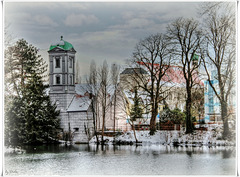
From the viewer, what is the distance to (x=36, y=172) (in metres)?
13.3

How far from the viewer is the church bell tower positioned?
19.3 metres

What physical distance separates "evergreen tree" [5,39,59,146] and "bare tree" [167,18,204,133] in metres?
5.31

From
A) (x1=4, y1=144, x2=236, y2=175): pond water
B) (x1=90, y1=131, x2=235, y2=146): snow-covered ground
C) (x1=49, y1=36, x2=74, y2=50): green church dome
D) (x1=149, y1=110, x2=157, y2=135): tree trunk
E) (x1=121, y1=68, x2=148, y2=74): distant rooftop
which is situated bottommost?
(x1=4, y1=144, x2=236, y2=175): pond water

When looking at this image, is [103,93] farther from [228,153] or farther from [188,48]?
[228,153]

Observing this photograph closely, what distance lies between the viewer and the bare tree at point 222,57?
44.8ft

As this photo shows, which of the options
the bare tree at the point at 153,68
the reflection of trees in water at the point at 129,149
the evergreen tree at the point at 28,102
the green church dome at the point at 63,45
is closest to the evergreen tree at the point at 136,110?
the bare tree at the point at 153,68

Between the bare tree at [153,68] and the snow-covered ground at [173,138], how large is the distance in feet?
1.18

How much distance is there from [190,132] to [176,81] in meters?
2.28

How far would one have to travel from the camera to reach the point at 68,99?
20.5 m

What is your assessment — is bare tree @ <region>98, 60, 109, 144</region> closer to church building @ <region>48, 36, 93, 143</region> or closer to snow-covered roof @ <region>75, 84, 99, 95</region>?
snow-covered roof @ <region>75, 84, 99, 95</region>

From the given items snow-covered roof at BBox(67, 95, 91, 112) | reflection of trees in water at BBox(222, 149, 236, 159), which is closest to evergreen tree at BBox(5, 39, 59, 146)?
snow-covered roof at BBox(67, 95, 91, 112)
